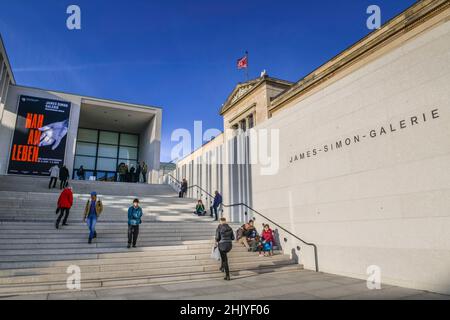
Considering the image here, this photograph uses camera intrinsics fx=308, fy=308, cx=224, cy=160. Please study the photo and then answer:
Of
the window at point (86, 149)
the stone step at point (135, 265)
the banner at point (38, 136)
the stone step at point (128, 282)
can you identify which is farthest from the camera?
the window at point (86, 149)

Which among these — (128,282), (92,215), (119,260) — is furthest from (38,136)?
(128,282)

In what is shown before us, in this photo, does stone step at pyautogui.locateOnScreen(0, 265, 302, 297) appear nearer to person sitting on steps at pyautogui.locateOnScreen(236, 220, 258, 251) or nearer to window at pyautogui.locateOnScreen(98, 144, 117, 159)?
person sitting on steps at pyautogui.locateOnScreen(236, 220, 258, 251)

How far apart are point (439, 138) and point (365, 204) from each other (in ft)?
8.47

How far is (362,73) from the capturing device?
365 inches

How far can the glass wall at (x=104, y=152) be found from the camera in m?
32.5

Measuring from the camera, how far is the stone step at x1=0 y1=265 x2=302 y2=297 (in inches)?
268

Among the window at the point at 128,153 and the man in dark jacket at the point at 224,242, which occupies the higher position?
the window at the point at 128,153

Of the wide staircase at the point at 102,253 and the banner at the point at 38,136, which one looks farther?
the banner at the point at 38,136

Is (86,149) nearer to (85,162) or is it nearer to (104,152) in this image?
(85,162)

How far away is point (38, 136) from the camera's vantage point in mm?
24828

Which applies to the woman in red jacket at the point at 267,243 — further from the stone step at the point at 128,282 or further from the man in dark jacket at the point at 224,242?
the man in dark jacket at the point at 224,242

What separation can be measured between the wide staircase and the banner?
38.1ft

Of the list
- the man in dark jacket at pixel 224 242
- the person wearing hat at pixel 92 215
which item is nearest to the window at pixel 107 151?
the person wearing hat at pixel 92 215

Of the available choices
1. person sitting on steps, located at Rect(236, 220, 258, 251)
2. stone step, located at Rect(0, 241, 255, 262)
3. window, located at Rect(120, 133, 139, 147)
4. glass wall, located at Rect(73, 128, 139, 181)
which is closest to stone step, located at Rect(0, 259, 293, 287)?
person sitting on steps, located at Rect(236, 220, 258, 251)
